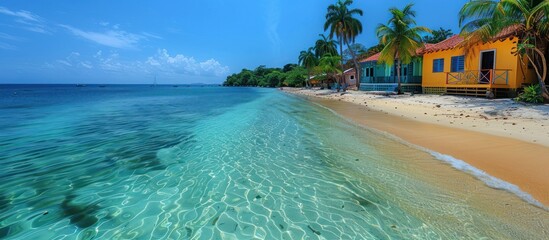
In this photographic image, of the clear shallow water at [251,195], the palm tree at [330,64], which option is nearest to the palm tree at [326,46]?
the palm tree at [330,64]

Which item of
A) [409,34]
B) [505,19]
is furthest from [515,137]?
[409,34]

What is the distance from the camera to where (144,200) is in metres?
4.76

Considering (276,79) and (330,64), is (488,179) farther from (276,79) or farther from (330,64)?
(276,79)

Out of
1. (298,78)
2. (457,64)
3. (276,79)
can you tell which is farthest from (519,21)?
(276,79)

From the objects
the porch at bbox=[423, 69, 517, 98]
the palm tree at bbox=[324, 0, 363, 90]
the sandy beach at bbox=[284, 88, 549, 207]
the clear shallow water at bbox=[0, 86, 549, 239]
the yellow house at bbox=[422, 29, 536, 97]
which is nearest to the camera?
A: the clear shallow water at bbox=[0, 86, 549, 239]

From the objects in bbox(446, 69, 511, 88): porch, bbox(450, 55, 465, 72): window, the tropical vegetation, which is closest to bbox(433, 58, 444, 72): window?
bbox(450, 55, 465, 72): window

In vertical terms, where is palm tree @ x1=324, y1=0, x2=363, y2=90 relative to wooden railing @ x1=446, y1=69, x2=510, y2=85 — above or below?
above

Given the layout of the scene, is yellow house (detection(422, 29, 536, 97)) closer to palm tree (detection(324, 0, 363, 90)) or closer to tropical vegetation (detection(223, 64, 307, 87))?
palm tree (detection(324, 0, 363, 90))

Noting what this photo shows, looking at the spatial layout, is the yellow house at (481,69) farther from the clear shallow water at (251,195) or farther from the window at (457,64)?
the clear shallow water at (251,195)

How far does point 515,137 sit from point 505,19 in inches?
349

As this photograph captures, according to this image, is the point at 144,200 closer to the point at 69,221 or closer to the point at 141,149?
the point at 69,221

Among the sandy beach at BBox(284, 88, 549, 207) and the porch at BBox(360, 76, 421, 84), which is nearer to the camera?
the sandy beach at BBox(284, 88, 549, 207)

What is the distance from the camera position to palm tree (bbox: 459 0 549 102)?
1284 cm

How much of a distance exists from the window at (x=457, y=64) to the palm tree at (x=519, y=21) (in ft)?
13.4
